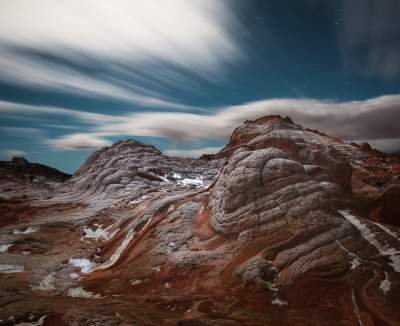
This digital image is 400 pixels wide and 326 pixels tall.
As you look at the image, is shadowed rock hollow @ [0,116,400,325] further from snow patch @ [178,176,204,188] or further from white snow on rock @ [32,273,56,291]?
snow patch @ [178,176,204,188]

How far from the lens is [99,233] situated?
46688 mm

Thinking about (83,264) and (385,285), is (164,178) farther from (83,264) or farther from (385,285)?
(385,285)

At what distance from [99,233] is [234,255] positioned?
24.5m

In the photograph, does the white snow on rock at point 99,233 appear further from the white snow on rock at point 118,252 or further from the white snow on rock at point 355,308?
the white snow on rock at point 355,308

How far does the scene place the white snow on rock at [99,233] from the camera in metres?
44.1

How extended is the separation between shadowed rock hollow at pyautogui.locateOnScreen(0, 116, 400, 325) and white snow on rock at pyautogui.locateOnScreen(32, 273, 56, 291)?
85 millimetres

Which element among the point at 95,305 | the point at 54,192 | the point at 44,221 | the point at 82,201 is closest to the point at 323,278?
the point at 95,305

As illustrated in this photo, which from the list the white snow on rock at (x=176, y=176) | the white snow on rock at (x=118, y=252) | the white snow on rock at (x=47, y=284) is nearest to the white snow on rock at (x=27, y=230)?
the white snow on rock at (x=118, y=252)

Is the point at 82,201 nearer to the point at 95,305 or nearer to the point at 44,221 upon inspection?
the point at 44,221

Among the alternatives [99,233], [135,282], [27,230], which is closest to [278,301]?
[135,282]

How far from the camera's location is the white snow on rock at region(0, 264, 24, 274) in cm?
3378

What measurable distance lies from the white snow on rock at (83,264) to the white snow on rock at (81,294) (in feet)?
17.5

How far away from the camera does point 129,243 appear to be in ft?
126

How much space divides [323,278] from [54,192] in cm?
7038
